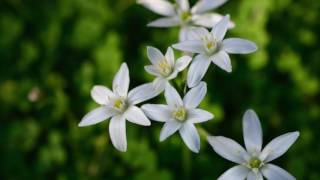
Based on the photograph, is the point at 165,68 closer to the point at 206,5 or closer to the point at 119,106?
the point at 119,106

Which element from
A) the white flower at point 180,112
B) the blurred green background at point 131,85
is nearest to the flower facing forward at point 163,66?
the white flower at point 180,112

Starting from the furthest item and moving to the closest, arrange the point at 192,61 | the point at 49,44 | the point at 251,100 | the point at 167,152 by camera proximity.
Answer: the point at 49,44 < the point at 251,100 < the point at 167,152 < the point at 192,61

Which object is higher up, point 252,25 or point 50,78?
point 252,25

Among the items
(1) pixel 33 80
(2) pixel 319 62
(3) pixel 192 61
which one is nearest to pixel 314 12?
(2) pixel 319 62

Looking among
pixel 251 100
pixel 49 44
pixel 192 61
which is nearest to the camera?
pixel 192 61

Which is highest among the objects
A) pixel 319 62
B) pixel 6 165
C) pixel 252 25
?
pixel 252 25

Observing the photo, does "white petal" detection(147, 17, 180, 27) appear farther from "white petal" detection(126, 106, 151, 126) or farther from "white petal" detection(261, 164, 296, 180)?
"white petal" detection(261, 164, 296, 180)

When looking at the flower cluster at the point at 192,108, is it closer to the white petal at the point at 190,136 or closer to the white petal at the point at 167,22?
the white petal at the point at 190,136

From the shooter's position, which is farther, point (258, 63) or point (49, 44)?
point (49, 44)

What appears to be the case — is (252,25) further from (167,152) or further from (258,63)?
(167,152)
